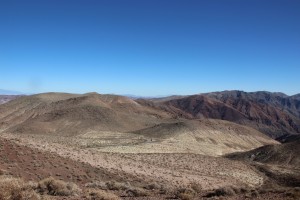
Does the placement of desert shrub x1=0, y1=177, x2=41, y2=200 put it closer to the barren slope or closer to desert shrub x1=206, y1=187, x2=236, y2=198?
desert shrub x1=206, y1=187, x2=236, y2=198

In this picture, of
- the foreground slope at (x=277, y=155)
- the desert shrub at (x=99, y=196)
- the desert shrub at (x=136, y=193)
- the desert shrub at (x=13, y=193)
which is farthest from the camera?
the foreground slope at (x=277, y=155)

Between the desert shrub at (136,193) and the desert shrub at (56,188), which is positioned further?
the desert shrub at (136,193)

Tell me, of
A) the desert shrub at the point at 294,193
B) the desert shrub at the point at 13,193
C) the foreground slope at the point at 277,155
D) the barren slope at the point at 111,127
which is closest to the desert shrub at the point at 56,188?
the desert shrub at the point at 13,193

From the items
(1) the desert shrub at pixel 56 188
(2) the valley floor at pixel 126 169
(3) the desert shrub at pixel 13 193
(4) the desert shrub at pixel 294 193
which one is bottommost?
(2) the valley floor at pixel 126 169

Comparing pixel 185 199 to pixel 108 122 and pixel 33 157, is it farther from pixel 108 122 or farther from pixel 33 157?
pixel 108 122

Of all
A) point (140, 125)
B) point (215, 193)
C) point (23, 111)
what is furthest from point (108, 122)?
point (215, 193)

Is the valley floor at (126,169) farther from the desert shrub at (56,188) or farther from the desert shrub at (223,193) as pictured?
the desert shrub at (56,188)

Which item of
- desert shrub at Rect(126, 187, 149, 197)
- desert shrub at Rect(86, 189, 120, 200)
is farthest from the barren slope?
desert shrub at Rect(86, 189, 120, 200)

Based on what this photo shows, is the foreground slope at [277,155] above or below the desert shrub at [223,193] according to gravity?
below

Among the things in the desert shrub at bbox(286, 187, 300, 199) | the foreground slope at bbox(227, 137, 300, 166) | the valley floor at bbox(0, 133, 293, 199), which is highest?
the desert shrub at bbox(286, 187, 300, 199)
